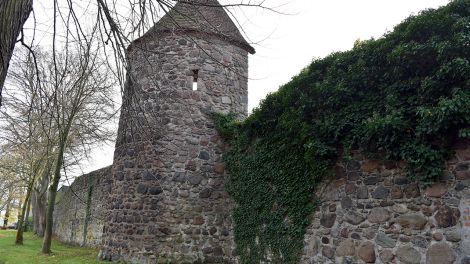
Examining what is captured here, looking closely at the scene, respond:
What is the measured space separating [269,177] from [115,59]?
170 inches

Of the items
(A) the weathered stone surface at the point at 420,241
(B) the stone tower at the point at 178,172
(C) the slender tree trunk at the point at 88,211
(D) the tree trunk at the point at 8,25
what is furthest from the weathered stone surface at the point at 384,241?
(C) the slender tree trunk at the point at 88,211

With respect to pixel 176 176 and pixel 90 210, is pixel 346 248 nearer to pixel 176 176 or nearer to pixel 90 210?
pixel 176 176

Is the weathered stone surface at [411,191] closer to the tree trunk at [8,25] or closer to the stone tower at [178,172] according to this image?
the stone tower at [178,172]

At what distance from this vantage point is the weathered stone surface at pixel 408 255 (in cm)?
516

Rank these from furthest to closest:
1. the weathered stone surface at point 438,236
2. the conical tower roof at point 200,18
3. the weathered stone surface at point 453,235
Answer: the weathered stone surface at point 438,236
the weathered stone surface at point 453,235
the conical tower roof at point 200,18

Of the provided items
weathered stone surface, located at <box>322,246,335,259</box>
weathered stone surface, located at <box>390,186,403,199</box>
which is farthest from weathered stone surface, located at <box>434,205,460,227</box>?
weathered stone surface, located at <box>322,246,335,259</box>

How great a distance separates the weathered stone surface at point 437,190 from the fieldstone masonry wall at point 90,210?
31.4 ft

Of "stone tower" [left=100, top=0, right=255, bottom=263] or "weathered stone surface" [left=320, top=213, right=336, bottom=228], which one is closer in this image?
"weathered stone surface" [left=320, top=213, right=336, bottom=228]

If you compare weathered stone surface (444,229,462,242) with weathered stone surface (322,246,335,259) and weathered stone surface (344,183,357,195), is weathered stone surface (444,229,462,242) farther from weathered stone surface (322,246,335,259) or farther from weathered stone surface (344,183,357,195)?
weathered stone surface (322,246,335,259)

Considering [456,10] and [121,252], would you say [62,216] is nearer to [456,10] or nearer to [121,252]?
Result: [121,252]

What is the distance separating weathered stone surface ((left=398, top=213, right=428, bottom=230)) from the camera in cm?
518

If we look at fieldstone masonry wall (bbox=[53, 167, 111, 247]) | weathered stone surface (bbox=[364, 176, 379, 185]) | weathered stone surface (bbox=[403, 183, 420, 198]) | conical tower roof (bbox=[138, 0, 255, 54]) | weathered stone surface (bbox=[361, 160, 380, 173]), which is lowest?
fieldstone masonry wall (bbox=[53, 167, 111, 247])

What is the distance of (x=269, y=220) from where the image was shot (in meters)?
7.55

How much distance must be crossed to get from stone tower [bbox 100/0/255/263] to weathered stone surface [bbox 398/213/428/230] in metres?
4.24
